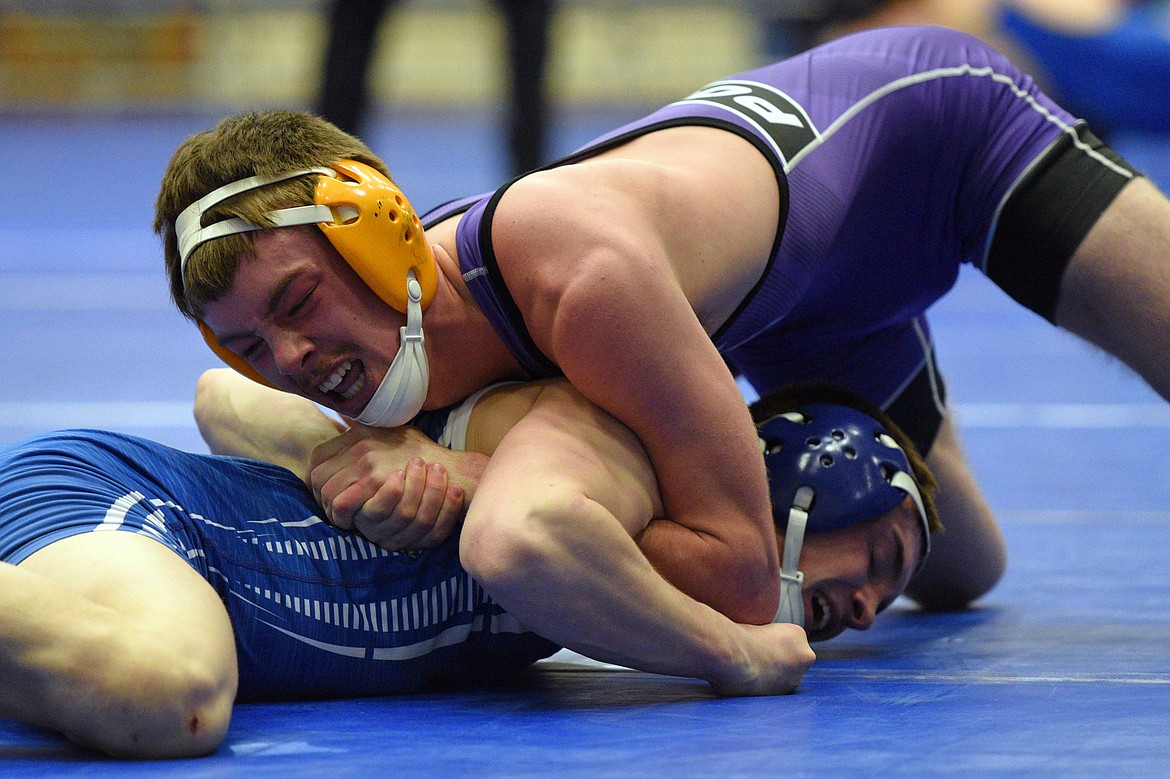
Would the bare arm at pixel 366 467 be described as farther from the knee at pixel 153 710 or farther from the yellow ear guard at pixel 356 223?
the knee at pixel 153 710

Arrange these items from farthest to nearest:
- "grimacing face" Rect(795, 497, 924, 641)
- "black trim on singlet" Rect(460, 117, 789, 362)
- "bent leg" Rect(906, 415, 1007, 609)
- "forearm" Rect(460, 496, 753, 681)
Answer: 1. "bent leg" Rect(906, 415, 1007, 609)
2. "grimacing face" Rect(795, 497, 924, 641)
3. "black trim on singlet" Rect(460, 117, 789, 362)
4. "forearm" Rect(460, 496, 753, 681)

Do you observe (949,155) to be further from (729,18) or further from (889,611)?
(729,18)

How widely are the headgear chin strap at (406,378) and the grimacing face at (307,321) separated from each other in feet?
0.04

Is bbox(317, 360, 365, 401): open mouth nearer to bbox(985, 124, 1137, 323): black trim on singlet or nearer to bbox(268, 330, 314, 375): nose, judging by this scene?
bbox(268, 330, 314, 375): nose

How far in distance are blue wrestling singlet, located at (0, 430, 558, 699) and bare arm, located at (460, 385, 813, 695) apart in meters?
0.21

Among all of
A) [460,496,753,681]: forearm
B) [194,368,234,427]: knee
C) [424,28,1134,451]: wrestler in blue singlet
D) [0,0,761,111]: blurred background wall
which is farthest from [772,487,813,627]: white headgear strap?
[0,0,761,111]: blurred background wall

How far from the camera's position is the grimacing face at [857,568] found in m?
2.41

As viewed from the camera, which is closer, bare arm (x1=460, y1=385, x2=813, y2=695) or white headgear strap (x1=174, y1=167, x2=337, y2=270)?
bare arm (x1=460, y1=385, x2=813, y2=695)

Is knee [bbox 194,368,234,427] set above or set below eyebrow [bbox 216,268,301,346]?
below

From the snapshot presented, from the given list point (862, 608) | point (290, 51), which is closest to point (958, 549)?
point (862, 608)

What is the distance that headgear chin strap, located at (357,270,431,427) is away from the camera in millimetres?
2303

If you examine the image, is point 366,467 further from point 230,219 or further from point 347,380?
point 230,219

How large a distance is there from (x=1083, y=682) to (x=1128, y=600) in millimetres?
621

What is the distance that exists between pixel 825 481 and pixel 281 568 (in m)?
0.81
